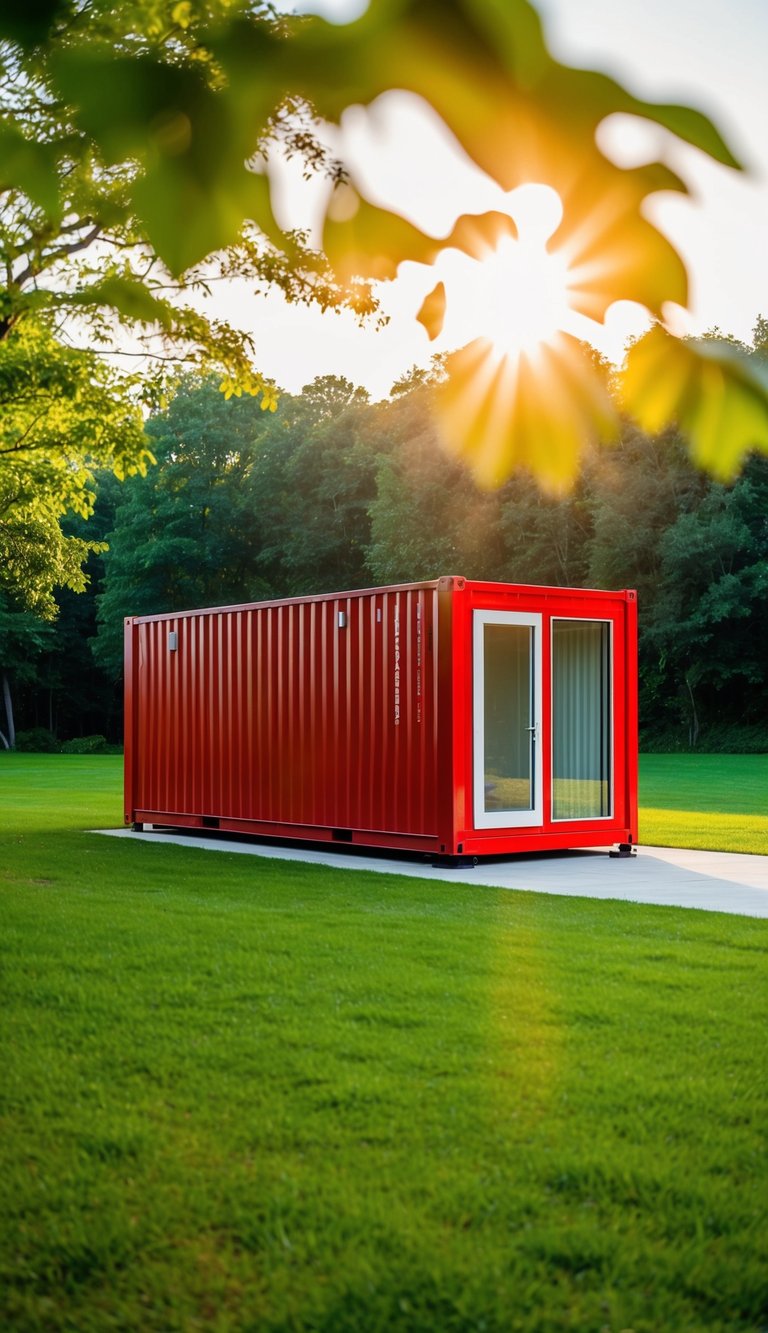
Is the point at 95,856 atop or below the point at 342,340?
below

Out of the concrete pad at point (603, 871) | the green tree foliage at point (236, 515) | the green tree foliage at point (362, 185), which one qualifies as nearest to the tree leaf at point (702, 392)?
the green tree foliage at point (362, 185)

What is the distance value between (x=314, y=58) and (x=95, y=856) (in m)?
11.9

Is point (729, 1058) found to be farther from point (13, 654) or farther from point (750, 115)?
point (13, 654)

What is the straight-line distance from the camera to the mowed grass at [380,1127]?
9.91 feet

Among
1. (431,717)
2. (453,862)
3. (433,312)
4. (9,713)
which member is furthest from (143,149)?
(9,713)

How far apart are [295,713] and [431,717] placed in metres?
2.09

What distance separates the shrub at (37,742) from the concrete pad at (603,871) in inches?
1485

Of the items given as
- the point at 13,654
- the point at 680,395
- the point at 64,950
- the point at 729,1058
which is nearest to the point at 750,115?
the point at 680,395

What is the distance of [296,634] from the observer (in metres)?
14.2

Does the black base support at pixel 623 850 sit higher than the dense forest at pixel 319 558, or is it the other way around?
the dense forest at pixel 319 558

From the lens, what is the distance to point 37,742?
5222 centimetres

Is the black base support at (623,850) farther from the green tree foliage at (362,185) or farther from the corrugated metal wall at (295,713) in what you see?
the green tree foliage at (362,185)

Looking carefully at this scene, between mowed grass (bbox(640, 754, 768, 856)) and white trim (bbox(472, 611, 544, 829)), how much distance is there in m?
2.04

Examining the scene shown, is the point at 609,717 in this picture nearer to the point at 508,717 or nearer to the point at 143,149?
the point at 508,717
